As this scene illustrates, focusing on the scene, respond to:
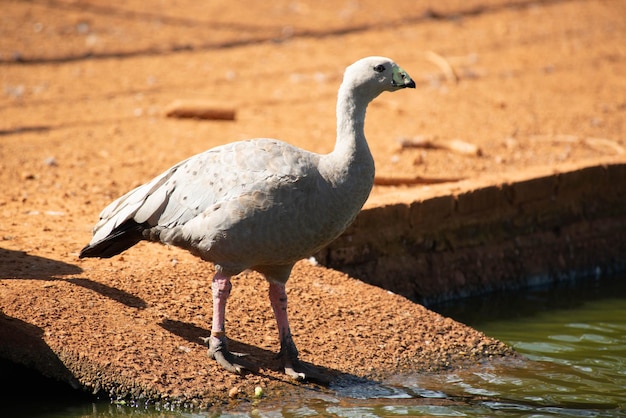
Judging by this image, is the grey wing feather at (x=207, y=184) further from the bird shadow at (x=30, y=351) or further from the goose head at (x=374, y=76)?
the bird shadow at (x=30, y=351)

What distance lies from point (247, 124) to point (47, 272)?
4495mm

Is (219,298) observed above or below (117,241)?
below

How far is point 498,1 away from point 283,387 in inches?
474

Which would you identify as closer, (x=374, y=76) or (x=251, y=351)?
(x=374, y=76)

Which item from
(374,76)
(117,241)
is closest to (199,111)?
(117,241)

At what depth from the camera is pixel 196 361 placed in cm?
540

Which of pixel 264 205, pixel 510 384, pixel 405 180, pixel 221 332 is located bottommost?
pixel 510 384

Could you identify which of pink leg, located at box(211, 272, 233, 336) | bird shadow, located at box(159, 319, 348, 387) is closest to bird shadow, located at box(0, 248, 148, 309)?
bird shadow, located at box(159, 319, 348, 387)

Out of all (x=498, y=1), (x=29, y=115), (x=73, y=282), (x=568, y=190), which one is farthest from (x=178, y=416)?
(x=498, y=1)

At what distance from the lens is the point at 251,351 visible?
570cm

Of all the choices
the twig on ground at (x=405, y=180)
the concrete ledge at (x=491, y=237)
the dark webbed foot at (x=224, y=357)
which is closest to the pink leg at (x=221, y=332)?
the dark webbed foot at (x=224, y=357)

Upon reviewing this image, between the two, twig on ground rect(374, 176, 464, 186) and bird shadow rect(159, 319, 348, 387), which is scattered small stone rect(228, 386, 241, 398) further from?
twig on ground rect(374, 176, 464, 186)

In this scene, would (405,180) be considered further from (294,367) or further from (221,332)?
(221,332)

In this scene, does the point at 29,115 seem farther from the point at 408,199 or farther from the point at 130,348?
the point at 130,348
